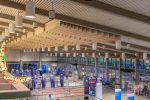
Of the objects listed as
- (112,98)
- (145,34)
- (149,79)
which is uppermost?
(145,34)

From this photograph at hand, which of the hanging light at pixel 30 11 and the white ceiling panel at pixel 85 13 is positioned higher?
the white ceiling panel at pixel 85 13

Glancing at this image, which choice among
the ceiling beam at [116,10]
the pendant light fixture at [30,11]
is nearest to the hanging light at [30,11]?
the pendant light fixture at [30,11]

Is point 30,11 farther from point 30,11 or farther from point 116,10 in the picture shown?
point 116,10

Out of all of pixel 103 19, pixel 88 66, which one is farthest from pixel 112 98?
pixel 103 19

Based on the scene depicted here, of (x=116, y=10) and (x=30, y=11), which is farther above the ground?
(x=116, y=10)

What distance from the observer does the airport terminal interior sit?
5.62 metres

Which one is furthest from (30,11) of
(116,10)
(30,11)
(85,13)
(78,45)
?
(78,45)

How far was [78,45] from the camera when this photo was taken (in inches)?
555

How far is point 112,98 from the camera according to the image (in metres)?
20.1

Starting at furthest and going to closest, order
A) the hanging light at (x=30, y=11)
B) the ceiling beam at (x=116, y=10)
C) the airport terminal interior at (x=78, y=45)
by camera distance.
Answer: the airport terminal interior at (x=78, y=45) < the ceiling beam at (x=116, y=10) < the hanging light at (x=30, y=11)

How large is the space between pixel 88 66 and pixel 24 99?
1080 inches

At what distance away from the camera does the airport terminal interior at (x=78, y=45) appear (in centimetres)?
562

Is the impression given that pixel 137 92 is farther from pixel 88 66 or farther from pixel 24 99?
pixel 24 99

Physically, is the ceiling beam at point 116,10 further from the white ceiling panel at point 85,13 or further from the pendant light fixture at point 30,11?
the pendant light fixture at point 30,11
